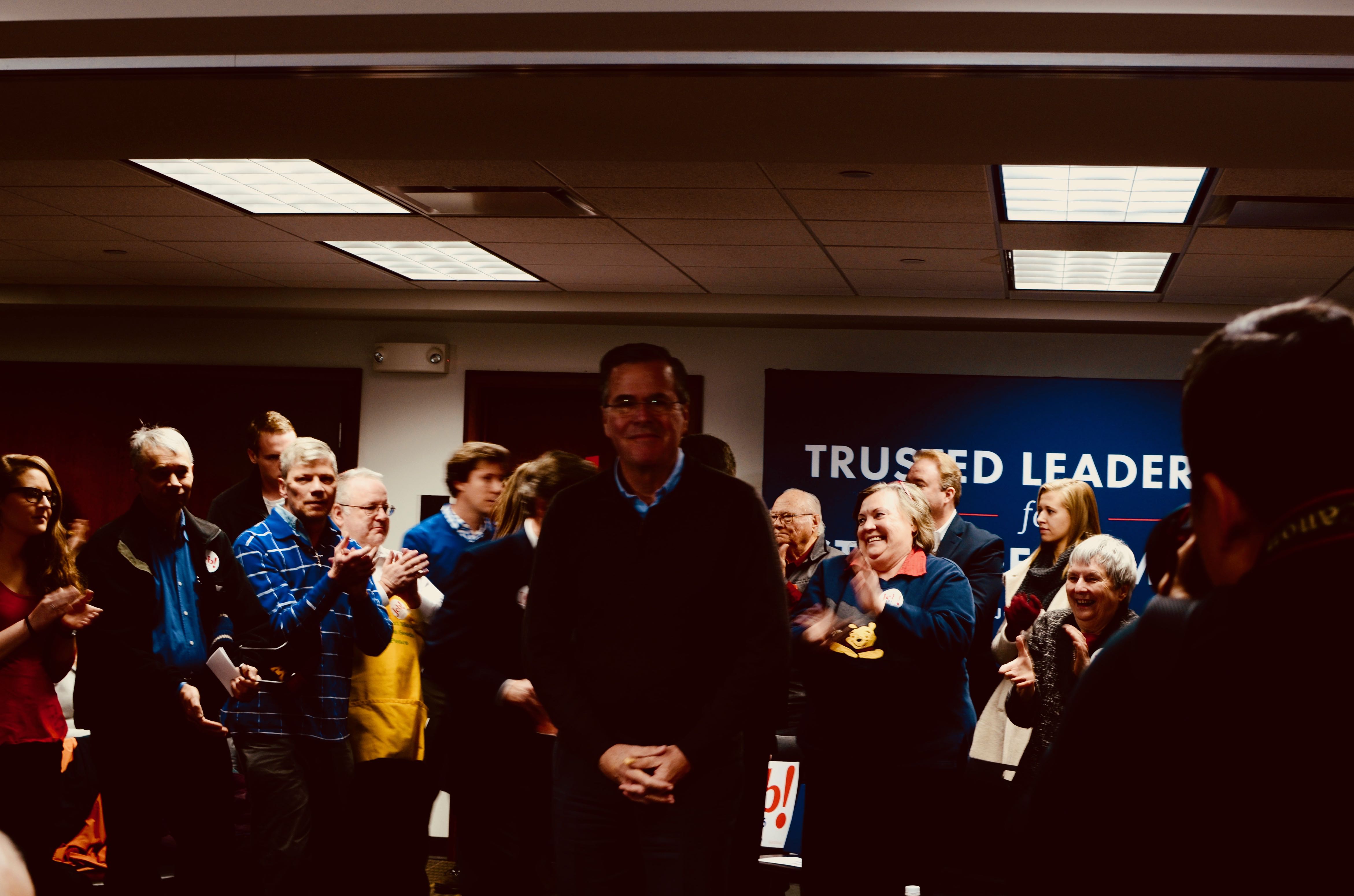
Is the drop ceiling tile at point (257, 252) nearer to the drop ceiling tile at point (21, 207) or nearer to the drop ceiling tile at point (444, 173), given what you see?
the drop ceiling tile at point (21, 207)

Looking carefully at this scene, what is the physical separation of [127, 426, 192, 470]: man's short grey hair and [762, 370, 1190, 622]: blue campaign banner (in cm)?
357

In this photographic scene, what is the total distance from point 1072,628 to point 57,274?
18.3 ft

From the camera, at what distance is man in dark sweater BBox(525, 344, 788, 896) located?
2.03m

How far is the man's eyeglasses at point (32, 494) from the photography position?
10.6 feet

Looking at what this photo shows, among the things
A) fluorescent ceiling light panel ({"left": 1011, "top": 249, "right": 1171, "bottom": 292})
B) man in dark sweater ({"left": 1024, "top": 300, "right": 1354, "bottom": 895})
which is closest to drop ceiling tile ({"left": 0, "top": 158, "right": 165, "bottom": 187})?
fluorescent ceiling light panel ({"left": 1011, "top": 249, "right": 1171, "bottom": 292})

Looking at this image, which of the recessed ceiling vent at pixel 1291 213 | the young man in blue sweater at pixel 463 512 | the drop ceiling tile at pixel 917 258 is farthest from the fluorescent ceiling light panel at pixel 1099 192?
the young man in blue sweater at pixel 463 512

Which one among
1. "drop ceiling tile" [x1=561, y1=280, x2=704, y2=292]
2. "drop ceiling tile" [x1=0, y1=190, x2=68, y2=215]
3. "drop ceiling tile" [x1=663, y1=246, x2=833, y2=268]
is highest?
"drop ceiling tile" [x1=561, y1=280, x2=704, y2=292]

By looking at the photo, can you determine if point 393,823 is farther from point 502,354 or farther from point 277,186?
point 502,354

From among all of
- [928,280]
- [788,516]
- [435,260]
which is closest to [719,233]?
[788,516]

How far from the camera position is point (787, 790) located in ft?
14.0

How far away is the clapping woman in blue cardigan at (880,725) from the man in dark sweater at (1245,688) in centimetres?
225

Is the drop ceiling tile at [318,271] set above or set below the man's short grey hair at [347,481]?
above

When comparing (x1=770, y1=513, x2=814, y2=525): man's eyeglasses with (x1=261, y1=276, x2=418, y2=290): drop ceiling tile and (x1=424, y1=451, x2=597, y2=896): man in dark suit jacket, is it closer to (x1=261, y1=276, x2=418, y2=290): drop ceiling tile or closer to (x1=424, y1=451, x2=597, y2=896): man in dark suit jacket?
(x1=424, y1=451, x2=597, y2=896): man in dark suit jacket

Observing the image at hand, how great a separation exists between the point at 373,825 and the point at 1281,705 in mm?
→ 3027
